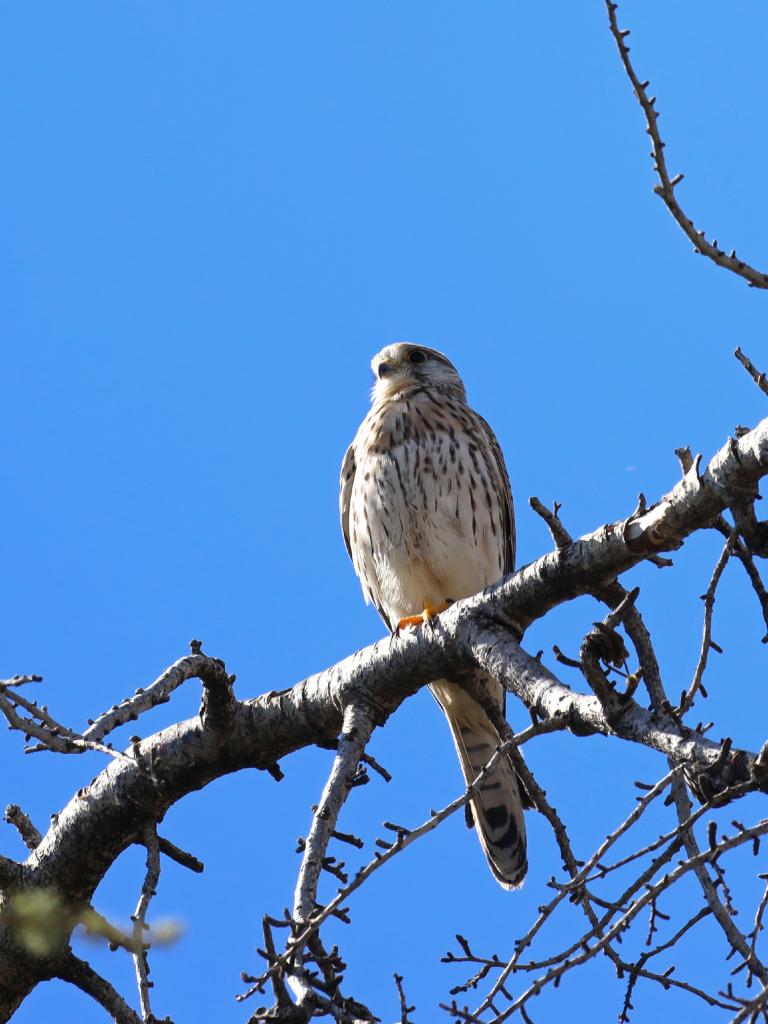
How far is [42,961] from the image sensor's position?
320 centimetres

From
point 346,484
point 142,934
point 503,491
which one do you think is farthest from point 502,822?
point 142,934

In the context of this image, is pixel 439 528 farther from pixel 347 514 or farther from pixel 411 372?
pixel 411 372

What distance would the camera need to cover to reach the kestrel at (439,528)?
14.2 feet

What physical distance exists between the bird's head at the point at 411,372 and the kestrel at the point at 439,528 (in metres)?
0.43

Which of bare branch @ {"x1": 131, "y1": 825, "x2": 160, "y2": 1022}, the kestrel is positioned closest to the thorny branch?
bare branch @ {"x1": 131, "y1": 825, "x2": 160, "y2": 1022}

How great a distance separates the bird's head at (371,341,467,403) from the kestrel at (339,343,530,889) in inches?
16.8

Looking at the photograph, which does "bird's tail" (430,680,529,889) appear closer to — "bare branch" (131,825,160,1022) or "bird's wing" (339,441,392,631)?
"bird's wing" (339,441,392,631)

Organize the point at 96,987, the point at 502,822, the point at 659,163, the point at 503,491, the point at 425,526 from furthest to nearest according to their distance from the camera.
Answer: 1. the point at 503,491
2. the point at 425,526
3. the point at 502,822
4. the point at 96,987
5. the point at 659,163

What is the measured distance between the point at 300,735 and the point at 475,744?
4.36 feet

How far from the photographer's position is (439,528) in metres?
4.33

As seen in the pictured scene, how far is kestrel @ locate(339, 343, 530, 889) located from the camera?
433 cm

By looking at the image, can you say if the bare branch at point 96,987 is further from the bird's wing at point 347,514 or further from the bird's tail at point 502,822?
the bird's wing at point 347,514

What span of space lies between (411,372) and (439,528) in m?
1.27

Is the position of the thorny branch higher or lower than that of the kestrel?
lower
